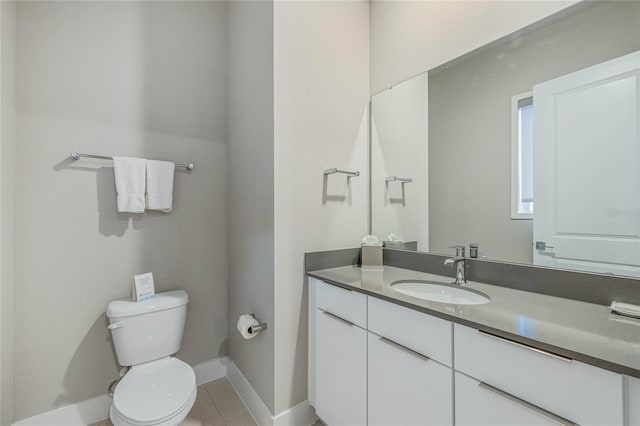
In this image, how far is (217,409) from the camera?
1.68 metres

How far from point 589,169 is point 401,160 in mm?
881

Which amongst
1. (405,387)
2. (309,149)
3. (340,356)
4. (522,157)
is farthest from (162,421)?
(522,157)

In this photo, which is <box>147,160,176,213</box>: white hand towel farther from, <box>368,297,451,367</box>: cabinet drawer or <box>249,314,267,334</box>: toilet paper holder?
<box>368,297,451,367</box>: cabinet drawer

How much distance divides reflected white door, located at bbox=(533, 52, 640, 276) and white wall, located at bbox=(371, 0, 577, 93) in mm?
353

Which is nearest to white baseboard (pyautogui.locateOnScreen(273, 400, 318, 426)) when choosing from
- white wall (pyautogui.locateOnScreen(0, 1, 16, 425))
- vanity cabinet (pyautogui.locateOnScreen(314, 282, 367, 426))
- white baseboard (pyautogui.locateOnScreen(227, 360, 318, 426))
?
white baseboard (pyautogui.locateOnScreen(227, 360, 318, 426))

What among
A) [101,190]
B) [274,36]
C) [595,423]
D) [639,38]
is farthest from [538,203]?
[101,190]

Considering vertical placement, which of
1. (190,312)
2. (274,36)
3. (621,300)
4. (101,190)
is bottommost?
(190,312)

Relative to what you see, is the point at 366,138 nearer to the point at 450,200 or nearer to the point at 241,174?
the point at 450,200

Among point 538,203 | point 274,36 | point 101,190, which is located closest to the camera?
point 538,203

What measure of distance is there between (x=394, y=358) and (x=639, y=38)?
142cm

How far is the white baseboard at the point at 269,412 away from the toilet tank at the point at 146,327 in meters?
0.52

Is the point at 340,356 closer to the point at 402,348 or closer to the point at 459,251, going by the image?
the point at 402,348

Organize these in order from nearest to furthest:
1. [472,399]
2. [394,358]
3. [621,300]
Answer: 1. [472,399]
2. [621,300]
3. [394,358]

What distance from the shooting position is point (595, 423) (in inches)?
24.5
